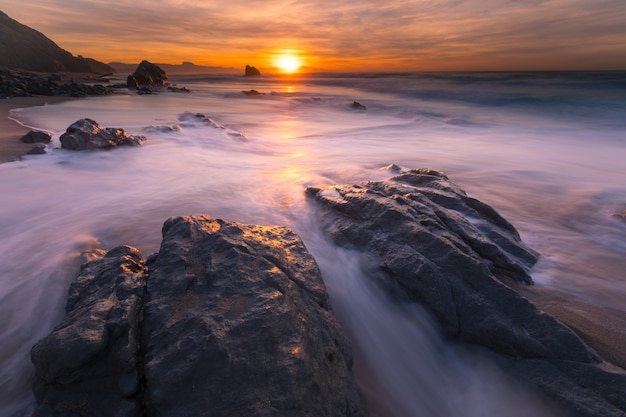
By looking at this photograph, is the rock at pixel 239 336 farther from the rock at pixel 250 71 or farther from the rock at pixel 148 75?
the rock at pixel 250 71

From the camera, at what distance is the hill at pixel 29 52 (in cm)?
6606

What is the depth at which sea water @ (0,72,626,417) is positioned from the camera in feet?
9.30

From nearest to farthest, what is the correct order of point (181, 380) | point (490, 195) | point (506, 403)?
point (181, 380) < point (506, 403) < point (490, 195)

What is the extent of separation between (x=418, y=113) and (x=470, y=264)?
2312cm

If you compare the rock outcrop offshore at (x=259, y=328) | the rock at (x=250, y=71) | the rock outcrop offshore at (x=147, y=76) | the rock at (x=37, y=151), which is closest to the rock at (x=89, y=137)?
the rock at (x=37, y=151)

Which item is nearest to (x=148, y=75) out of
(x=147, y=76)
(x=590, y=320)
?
(x=147, y=76)

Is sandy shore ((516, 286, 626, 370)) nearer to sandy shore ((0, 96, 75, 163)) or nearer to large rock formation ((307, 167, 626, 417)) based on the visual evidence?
large rock formation ((307, 167, 626, 417))

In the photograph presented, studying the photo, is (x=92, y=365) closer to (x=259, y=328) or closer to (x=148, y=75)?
(x=259, y=328)

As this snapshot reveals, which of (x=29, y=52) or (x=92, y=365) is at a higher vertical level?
(x=29, y=52)

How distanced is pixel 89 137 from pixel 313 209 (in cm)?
652

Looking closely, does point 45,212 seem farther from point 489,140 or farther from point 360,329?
point 489,140

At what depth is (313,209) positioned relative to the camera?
5500 millimetres

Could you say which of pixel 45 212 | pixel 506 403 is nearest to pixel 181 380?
pixel 506 403

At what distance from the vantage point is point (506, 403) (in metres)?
2.60
